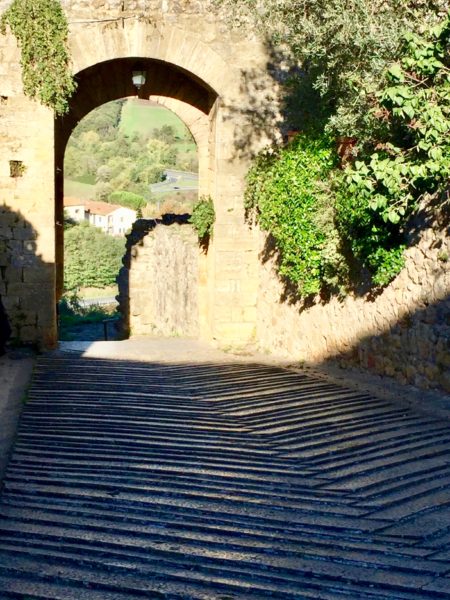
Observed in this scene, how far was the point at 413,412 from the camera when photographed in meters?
7.00

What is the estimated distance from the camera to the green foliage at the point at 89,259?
4784 cm

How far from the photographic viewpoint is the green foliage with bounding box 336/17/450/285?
22.2ft

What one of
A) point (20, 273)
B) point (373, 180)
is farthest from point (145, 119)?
point (373, 180)

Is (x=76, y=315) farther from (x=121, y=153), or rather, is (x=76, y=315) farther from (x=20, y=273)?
(x=121, y=153)

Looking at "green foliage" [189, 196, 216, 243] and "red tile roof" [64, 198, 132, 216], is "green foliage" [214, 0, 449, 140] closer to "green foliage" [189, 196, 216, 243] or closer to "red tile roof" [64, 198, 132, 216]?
"green foliage" [189, 196, 216, 243]

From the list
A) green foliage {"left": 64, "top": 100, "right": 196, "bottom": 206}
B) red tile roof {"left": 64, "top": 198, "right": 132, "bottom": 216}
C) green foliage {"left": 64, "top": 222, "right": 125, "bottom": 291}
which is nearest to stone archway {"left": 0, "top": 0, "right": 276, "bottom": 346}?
green foliage {"left": 64, "top": 222, "right": 125, "bottom": 291}

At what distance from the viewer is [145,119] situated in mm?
89375

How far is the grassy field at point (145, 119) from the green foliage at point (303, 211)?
73517 mm

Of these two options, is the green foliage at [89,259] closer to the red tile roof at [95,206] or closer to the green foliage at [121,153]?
the red tile roof at [95,206]

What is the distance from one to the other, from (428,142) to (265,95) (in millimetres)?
5489

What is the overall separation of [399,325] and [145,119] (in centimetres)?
8419

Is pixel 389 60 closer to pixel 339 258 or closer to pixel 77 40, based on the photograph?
pixel 339 258

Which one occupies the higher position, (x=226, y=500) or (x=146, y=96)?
(x=146, y=96)

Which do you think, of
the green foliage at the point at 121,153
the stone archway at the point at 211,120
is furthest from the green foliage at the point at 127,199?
the stone archway at the point at 211,120
